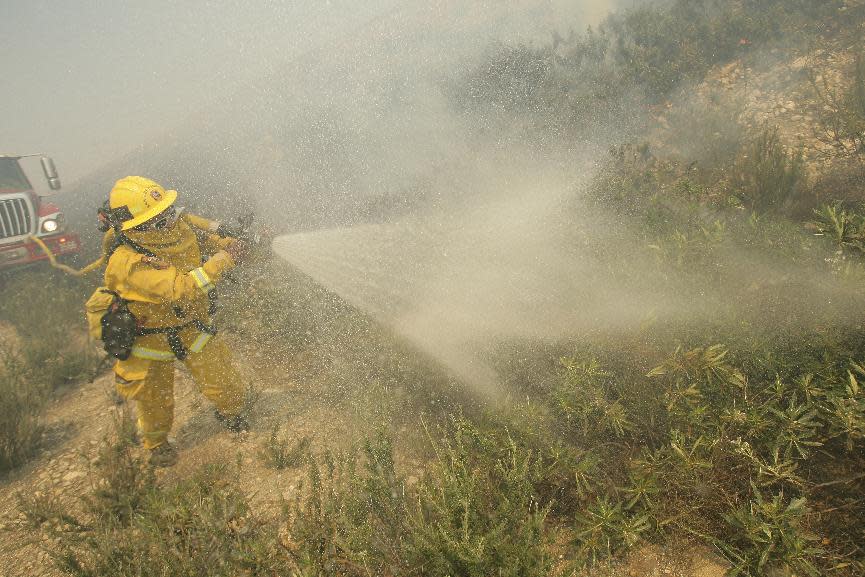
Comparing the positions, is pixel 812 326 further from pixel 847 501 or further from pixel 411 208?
pixel 411 208

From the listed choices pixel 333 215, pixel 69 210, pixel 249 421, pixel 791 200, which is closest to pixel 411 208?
pixel 333 215

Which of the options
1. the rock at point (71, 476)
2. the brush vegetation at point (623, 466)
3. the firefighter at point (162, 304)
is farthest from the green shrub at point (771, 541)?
the rock at point (71, 476)

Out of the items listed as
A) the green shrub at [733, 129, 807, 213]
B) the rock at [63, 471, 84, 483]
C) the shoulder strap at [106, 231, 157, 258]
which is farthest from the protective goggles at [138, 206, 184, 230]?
the green shrub at [733, 129, 807, 213]

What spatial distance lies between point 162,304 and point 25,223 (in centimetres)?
631

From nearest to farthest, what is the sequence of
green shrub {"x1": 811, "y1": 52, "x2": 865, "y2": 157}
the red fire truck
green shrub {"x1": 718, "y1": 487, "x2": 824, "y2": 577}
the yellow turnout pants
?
green shrub {"x1": 718, "y1": 487, "x2": 824, "y2": 577}, the yellow turnout pants, green shrub {"x1": 811, "y1": 52, "x2": 865, "y2": 157}, the red fire truck

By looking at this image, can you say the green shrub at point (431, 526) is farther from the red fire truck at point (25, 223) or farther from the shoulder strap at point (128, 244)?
the red fire truck at point (25, 223)

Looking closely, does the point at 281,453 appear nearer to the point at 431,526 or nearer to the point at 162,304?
the point at 162,304

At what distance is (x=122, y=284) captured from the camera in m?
3.04

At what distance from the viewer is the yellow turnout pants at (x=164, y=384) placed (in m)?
3.23

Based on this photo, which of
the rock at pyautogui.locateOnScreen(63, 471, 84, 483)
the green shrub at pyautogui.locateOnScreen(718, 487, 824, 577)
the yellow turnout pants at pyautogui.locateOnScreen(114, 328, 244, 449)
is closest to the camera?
the green shrub at pyautogui.locateOnScreen(718, 487, 824, 577)

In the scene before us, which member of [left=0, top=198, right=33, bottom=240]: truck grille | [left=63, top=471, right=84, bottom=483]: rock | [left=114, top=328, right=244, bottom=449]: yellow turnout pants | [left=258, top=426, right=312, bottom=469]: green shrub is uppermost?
[left=0, top=198, right=33, bottom=240]: truck grille

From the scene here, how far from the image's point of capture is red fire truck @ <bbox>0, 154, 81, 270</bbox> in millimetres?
6944

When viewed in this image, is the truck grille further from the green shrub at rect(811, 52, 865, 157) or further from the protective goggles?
the green shrub at rect(811, 52, 865, 157)

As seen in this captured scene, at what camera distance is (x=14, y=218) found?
7078mm
